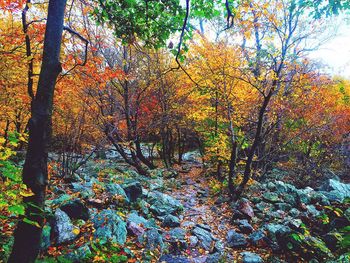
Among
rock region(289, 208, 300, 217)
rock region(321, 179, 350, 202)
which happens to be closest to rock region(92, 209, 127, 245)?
rock region(289, 208, 300, 217)

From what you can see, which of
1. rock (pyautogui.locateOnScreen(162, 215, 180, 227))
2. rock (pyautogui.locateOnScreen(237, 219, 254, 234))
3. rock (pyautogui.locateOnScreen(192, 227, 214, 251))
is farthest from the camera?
rock (pyautogui.locateOnScreen(237, 219, 254, 234))

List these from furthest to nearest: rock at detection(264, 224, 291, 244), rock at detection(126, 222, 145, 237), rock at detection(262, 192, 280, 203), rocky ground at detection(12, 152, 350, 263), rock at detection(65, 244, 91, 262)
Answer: rock at detection(262, 192, 280, 203) → rock at detection(264, 224, 291, 244) → rock at detection(126, 222, 145, 237) → rocky ground at detection(12, 152, 350, 263) → rock at detection(65, 244, 91, 262)

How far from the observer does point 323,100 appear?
1457 centimetres

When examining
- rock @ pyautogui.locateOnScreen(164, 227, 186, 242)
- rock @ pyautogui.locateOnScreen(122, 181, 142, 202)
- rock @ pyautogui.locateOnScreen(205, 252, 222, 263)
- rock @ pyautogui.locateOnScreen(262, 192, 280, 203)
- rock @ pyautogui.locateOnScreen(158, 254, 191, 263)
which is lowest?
rock @ pyautogui.locateOnScreen(205, 252, 222, 263)

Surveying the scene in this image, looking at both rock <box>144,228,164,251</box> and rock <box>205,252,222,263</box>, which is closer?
rock <box>144,228,164,251</box>

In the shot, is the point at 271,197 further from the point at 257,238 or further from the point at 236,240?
the point at 236,240

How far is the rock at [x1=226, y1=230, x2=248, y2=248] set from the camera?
6758 mm

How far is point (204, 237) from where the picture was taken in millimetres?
7066

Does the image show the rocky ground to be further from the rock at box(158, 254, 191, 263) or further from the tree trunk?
the tree trunk

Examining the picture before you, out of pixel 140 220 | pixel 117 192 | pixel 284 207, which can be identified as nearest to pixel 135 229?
pixel 140 220

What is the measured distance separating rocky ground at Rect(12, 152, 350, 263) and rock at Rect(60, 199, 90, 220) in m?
0.02

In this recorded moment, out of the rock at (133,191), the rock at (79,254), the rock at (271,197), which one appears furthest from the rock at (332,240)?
the rock at (79,254)

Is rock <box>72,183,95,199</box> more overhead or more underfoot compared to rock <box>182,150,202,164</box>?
more underfoot

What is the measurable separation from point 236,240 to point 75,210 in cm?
445
